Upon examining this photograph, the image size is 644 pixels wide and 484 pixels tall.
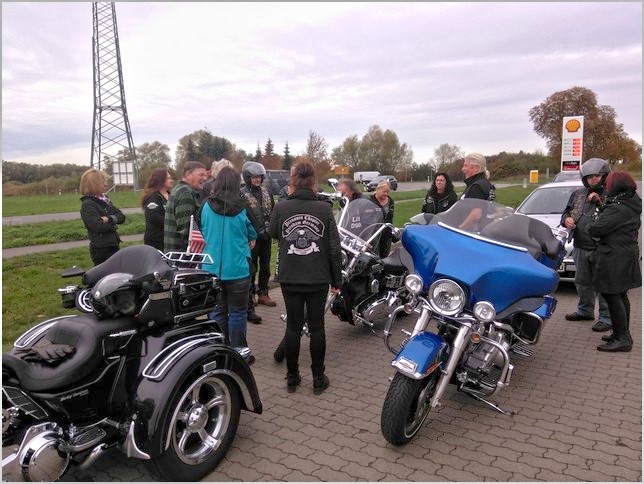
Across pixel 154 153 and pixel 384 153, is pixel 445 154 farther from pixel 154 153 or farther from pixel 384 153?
pixel 154 153

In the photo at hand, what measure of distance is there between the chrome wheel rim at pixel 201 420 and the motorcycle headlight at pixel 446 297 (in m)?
1.50

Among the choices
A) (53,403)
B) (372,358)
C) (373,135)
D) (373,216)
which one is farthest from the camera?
(373,135)

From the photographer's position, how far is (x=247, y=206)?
465 centimetres

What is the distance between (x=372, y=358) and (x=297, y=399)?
1.15m

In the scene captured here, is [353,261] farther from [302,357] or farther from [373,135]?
[373,135]

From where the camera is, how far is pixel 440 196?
25.1ft

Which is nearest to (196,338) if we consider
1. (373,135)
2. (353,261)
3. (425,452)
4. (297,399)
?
(297,399)

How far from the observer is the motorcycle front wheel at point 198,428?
2.80 m

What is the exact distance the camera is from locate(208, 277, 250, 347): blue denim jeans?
4.48 meters

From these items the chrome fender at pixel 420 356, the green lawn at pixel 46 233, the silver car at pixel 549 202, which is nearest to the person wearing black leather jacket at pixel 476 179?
the chrome fender at pixel 420 356

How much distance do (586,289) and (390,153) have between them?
66736mm

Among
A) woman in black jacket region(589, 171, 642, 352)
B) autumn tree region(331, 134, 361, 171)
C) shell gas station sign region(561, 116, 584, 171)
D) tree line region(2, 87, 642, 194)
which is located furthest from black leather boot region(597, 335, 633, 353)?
autumn tree region(331, 134, 361, 171)

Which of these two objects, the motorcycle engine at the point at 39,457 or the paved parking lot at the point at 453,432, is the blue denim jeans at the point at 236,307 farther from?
the motorcycle engine at the point at 39,457

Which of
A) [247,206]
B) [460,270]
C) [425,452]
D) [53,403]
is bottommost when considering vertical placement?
[425,452]
